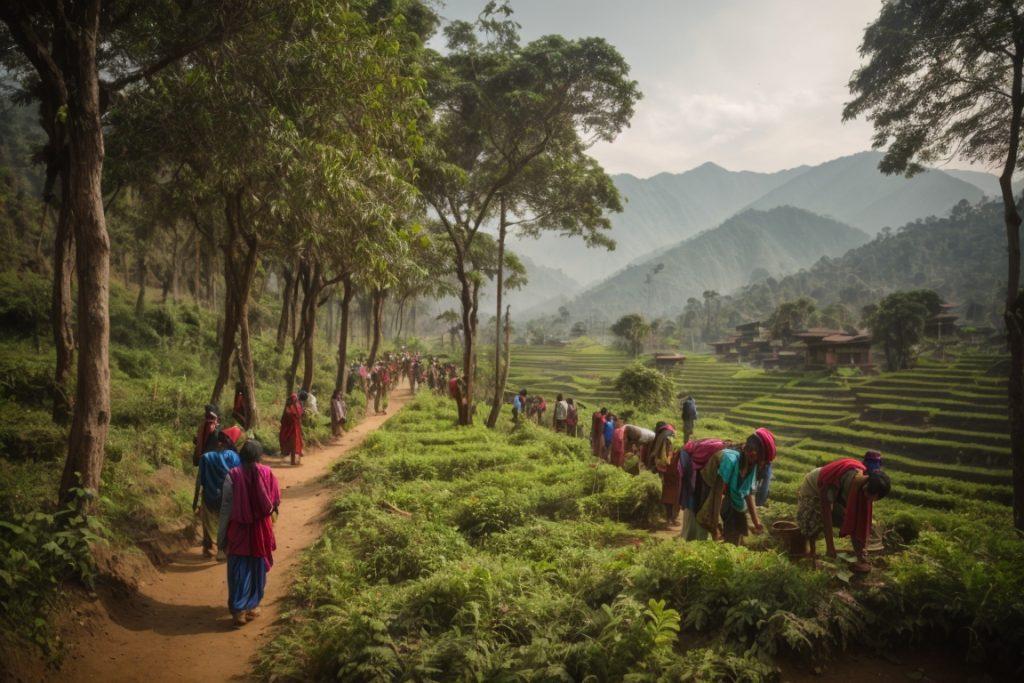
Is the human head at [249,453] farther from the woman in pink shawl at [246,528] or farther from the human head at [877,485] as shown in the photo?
the human head at [877,485]

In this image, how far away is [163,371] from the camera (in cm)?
1783

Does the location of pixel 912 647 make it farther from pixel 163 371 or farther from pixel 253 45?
pixel 163 371

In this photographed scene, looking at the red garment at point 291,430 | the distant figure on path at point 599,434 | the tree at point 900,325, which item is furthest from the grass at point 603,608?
the tree at point 900,325

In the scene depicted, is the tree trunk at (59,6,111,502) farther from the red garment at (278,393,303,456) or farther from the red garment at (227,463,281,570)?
the red garment at (278,393,303,456)

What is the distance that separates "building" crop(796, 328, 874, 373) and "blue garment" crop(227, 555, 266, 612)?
48.3 m

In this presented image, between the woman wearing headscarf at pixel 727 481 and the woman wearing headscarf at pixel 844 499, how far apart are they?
2.11ft

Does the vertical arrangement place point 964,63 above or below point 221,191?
above

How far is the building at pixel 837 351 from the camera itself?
44719 mm

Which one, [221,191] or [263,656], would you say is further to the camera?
[221,191]

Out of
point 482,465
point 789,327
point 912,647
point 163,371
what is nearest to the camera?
point 912,647

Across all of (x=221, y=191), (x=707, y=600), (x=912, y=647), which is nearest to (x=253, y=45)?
(x=221, y=191)

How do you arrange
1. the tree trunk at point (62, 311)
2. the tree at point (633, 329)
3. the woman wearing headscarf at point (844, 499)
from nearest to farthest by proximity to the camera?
the woman wearing headscarf at point (844, 499) → the tree trunk at point (62, 311) → the tree at point (633, 329)

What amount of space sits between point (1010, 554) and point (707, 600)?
302 centimetres

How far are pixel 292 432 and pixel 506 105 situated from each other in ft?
34.5
